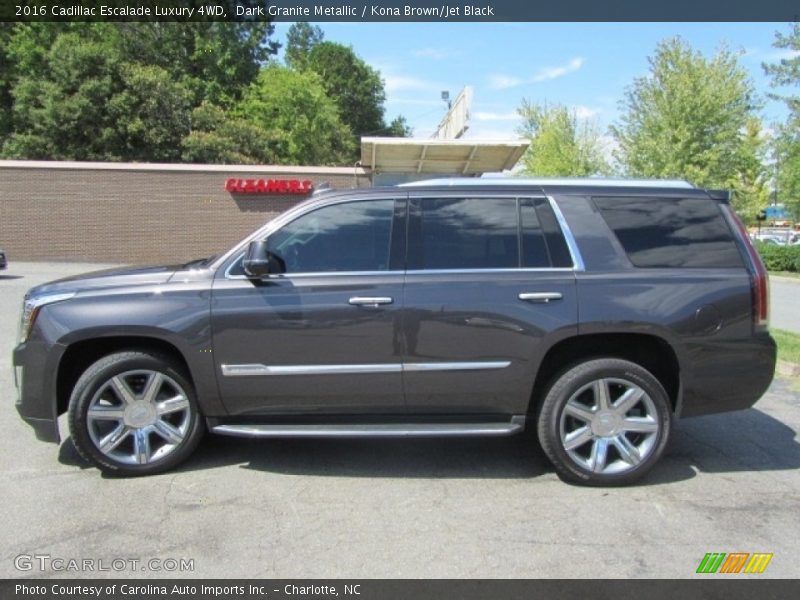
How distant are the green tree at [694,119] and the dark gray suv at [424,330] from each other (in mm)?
20114

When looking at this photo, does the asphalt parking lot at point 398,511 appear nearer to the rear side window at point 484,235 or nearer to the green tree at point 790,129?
the rear side window at point 484,235

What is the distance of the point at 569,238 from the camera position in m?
3.97

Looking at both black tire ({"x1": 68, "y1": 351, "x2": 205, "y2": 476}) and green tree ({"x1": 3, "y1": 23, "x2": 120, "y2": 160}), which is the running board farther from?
green tree ({"x1": 3, "y1": 23, "x2": 120, "y2": 160})

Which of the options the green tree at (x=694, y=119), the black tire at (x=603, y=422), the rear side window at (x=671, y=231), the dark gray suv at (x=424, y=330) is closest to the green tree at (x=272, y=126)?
the green tree at (x=694, y=119)

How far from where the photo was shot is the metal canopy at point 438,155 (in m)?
18.1

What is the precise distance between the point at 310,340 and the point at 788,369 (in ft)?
18.8

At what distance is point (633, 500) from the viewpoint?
12.2 ft

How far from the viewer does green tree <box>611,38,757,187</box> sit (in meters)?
21.7

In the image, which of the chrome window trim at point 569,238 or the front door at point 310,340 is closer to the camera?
the front door at point 310,340

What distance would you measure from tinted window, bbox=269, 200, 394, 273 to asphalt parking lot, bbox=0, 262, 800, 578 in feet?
4.63

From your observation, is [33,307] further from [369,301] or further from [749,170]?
[749,170]

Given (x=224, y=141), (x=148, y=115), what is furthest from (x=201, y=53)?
(x=224, y=141)

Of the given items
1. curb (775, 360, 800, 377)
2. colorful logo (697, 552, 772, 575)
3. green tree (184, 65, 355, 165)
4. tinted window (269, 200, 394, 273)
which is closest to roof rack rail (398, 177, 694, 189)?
tinted window (269, 200, 394, 273)
